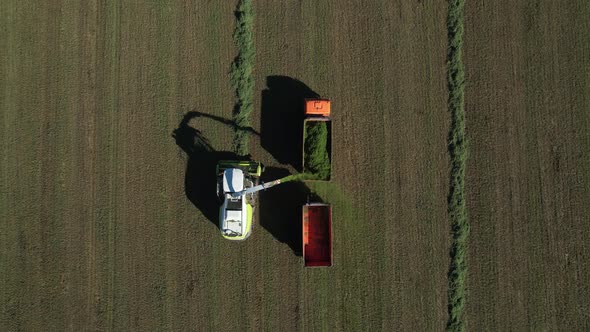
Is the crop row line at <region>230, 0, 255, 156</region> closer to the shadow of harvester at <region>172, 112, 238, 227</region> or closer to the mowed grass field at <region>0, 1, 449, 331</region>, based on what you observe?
the mowed grass field at <region>0, 1, 449, 331</region>

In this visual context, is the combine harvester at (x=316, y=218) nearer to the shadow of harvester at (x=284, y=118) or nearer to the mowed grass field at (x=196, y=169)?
the mowed grass field at (x=196, y=169)

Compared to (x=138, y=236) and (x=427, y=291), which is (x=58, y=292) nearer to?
(x=138, y=236)

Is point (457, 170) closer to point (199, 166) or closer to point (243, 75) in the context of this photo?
point (243, 75)

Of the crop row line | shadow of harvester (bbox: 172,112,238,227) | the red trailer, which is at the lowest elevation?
the red trailer

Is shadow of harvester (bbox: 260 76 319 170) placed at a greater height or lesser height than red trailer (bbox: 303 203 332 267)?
greater

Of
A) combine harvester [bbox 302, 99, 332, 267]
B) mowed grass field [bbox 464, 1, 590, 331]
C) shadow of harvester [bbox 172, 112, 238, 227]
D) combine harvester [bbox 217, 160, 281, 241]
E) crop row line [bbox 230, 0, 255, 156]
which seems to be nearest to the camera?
combine harvester [bbox 217, 160, 281, 241]

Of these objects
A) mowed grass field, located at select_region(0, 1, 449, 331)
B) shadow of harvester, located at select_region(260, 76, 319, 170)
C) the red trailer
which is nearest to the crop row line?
mowed grass field, located at select_region(0, 1, 449, 331)

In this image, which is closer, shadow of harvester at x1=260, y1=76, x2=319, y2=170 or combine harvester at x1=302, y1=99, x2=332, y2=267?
combine harvester at x1=302, y1=99, x2=332, y2=267
